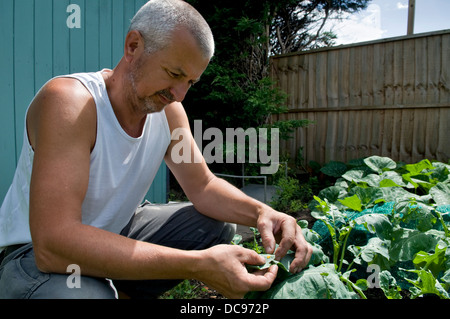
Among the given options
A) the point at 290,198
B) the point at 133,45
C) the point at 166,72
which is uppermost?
the point at 133,45

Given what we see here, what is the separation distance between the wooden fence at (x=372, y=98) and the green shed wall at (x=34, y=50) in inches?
140

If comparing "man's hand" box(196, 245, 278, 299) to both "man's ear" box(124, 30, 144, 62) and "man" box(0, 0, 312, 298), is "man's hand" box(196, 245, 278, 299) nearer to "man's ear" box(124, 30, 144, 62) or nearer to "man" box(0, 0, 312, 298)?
"man" box(0, 0, 312, 298)

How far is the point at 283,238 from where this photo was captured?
1423 mm

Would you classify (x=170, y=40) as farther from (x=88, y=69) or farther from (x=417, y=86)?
(x=417, y=86)

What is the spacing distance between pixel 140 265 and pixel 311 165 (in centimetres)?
478

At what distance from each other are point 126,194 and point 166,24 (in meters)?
0.70

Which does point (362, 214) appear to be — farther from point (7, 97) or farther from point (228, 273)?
point (7, 97)

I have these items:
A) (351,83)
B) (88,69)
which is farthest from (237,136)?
(88,69)

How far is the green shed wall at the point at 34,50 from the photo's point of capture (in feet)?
8.35

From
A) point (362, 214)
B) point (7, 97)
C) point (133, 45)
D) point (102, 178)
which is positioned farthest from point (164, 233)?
point (7, 97)

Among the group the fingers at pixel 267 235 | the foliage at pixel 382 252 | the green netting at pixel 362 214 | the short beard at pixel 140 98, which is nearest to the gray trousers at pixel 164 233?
the fingers at pixel 267 235

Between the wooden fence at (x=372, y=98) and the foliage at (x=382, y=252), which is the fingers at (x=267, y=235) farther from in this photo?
the wooden fence at (x=372, y=98)

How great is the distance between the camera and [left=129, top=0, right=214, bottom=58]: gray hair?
1.26 m

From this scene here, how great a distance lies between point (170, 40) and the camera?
1.26 metres
